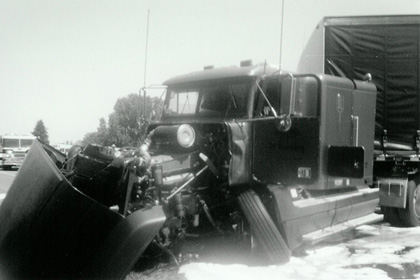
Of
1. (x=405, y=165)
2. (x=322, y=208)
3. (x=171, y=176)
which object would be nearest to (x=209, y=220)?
(x=171, y=176)

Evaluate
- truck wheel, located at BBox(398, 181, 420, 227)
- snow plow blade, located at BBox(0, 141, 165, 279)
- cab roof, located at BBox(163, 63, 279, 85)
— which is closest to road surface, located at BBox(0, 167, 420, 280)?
snow plow blade, located at BBox(0, 141, 165, 279)

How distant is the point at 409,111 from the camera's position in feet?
26.9

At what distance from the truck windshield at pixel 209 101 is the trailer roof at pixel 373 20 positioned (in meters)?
2.93

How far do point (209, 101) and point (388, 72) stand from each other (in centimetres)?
352

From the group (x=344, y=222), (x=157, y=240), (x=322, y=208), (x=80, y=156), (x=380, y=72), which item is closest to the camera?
(x=157, y=240)

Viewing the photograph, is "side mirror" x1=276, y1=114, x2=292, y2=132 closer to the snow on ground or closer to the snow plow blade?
the snow on ground

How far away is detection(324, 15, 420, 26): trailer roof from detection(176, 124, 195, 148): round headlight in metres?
4.03

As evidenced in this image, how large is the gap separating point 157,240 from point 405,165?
5.18 metres

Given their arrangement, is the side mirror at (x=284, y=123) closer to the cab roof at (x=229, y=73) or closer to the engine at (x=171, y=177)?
the engine at (x=171, y=177)

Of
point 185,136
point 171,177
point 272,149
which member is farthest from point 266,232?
point 185,136

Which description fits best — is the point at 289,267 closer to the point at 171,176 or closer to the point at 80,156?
the point at 171,176

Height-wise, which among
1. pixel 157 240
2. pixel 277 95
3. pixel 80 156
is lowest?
pixel 157 240


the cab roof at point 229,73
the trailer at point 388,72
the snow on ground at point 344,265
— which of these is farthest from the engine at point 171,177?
the trailer at point 388,72

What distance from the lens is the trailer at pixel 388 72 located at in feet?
26.6
